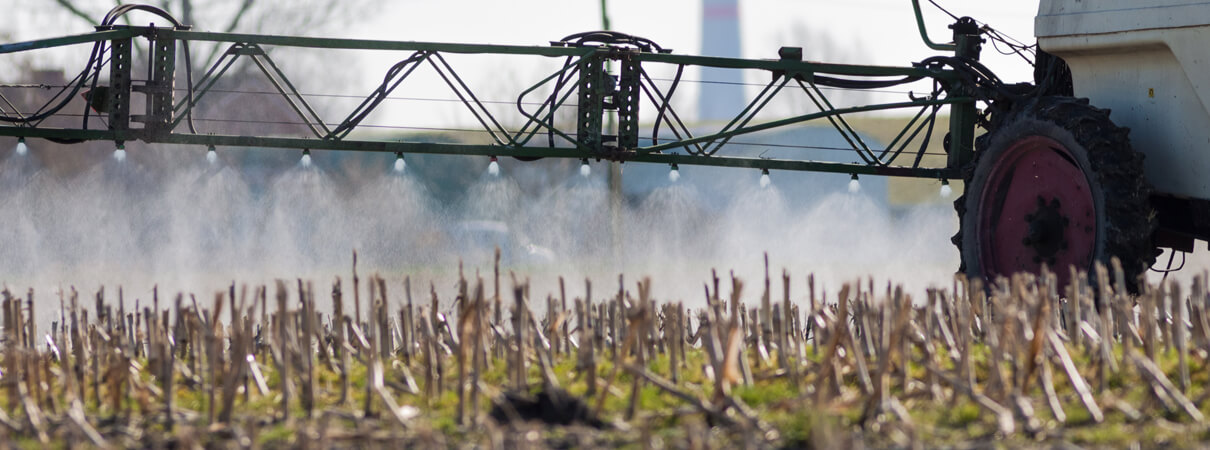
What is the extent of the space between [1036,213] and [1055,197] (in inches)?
6.6

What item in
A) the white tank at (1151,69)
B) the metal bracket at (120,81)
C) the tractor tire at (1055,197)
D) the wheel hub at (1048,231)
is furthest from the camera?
the metal bracket at (120,81)

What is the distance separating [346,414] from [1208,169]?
5518 mm

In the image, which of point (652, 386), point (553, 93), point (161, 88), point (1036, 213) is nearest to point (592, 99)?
point (553, 93)

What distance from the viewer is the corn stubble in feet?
18.8

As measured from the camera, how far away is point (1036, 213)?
9.94 metres

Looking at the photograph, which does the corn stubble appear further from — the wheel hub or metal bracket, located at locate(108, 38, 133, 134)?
metal bracket, located at locate(108, 38, 133, 134)

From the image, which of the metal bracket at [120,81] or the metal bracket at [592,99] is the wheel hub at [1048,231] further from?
the metal bracket at [120,81]

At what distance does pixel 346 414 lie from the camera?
6109 mm

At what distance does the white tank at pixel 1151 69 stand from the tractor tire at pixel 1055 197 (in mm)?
293

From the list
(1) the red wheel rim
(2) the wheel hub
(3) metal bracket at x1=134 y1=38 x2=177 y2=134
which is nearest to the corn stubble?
(1) the red wheel rim

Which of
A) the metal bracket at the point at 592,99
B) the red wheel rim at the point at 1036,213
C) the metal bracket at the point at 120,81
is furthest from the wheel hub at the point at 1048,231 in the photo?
the metal bracket at the point at 120,81

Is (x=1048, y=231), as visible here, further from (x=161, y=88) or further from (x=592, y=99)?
(x=161, y=88)

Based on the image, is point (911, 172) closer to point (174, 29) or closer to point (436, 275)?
point (174, 29)

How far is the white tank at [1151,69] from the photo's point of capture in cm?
859
